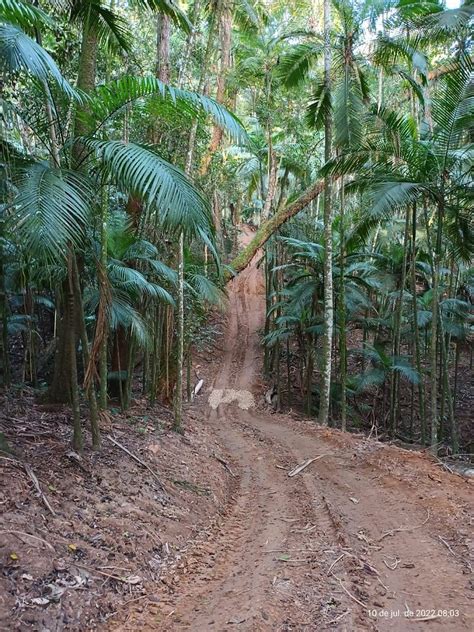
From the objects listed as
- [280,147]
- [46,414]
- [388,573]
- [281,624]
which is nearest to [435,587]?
[388,573]

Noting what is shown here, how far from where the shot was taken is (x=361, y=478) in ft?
22.3

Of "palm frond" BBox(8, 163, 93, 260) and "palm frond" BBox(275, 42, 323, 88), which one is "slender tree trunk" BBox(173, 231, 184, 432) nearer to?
"palm frond" BBox(8, 163, 93, 260)

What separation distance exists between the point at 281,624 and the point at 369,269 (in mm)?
9703

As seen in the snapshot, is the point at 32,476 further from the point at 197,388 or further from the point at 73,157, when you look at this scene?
the point at 197,388

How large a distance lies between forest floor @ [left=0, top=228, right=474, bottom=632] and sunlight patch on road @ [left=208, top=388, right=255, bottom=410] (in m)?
6.82

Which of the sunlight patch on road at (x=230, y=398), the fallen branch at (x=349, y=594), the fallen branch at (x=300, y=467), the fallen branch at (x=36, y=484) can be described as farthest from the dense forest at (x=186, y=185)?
the fallen branch at (x=349, y=594)

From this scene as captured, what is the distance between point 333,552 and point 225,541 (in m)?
1.15

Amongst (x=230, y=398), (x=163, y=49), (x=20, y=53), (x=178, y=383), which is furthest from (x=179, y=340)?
(x=230, y=398)

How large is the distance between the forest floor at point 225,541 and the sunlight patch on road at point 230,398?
6815 millimetres

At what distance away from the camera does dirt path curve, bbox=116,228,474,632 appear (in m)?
3.35

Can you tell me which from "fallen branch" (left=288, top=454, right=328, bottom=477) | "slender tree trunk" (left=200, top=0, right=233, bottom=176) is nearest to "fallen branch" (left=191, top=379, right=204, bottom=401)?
"fallen branch" (left=288, top=454, right=328, bottom=477)

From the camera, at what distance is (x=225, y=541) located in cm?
492

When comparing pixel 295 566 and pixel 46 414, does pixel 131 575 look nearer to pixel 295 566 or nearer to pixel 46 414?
pixel 295 566

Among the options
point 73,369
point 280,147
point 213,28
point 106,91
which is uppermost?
point 280,147
